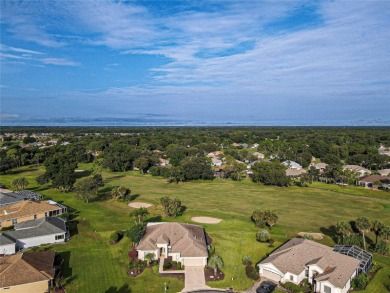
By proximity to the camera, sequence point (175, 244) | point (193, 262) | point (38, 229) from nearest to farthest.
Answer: point (193, 262) < point (175, 244) < point (38, 229)

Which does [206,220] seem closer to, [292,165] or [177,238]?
[177,238]

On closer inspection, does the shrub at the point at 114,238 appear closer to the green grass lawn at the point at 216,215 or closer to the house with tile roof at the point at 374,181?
the green grass lawn at the point at 216,215

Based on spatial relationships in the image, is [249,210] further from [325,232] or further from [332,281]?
[332,281]

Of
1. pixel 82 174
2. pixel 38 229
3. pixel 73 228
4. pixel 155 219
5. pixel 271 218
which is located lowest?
pixel 82 174

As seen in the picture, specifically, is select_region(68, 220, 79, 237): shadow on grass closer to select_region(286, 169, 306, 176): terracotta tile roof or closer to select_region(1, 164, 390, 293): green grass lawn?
select_region(1, 164, 390, 293): green grass lawn

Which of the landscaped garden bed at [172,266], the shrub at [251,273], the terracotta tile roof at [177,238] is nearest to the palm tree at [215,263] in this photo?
the terracotta tile roof at [177,238]

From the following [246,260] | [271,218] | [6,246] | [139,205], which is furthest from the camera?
[139,205]

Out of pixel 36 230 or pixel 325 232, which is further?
pixel 325 232

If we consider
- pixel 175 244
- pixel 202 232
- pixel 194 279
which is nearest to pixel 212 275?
pixel 194 279

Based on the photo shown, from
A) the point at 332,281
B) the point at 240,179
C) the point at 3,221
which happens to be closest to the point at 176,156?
the point at 240,179
